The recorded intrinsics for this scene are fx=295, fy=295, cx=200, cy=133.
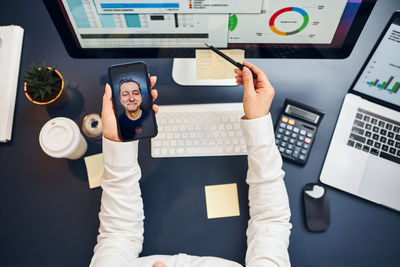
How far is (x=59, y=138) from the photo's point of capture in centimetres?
69

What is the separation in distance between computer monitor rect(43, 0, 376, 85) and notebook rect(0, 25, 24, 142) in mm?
265

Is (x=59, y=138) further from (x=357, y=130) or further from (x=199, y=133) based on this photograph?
(x=357, y=130)

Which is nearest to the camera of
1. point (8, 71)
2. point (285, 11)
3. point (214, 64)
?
point (285, 11)

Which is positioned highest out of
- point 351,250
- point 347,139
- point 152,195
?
point 347,139

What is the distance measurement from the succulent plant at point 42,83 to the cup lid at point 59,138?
0.10 metres

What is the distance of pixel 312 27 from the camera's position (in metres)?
0.63

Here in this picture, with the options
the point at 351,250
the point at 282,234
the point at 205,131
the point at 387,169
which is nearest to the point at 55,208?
the point at 205,131

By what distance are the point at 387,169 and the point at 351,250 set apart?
0.22 m

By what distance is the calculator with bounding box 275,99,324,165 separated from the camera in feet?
2.47

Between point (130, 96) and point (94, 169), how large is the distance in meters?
0.23

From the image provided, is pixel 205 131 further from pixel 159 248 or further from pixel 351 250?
pixel 351 250

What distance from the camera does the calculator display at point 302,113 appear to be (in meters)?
0.77

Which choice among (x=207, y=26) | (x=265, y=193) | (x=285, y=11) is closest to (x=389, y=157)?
(x=265, y=193)

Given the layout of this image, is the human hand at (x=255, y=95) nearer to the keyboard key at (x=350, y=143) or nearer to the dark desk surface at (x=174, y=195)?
the dark desk surface at (x=174, y=195)
